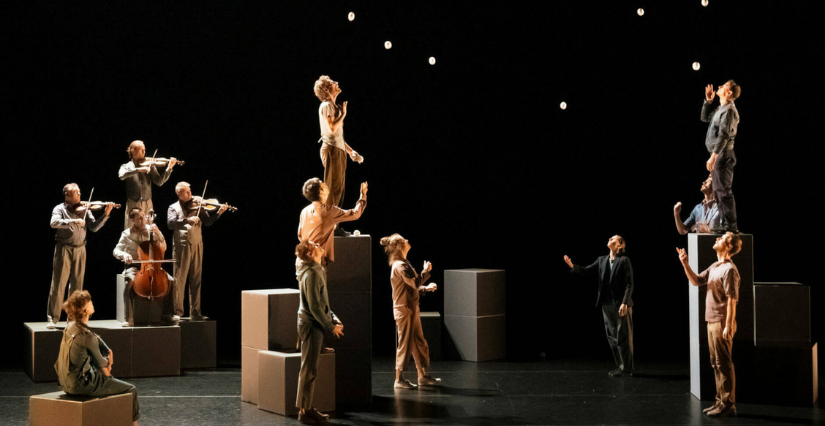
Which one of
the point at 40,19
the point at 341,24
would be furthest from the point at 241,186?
the point at 40,19

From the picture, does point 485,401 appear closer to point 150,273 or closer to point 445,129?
point 150,273

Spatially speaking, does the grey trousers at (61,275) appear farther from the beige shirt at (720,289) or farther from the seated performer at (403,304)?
the beige shirt at (720,289)

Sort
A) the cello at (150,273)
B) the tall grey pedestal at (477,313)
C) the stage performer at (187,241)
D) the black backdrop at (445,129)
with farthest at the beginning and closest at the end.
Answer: the black backdrop at (445,129) < the tall grey pedestal at (477,313) < the stage performer at (187,241) < the cello at (150,273)

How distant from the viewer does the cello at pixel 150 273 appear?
8.14 metres

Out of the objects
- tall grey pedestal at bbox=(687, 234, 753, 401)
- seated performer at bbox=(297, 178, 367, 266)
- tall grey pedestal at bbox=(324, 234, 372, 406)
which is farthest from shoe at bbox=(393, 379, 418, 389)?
tall grey pedestal at bbox=(687, 234, 753, 401)

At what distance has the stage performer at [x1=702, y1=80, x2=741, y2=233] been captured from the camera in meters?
6.88

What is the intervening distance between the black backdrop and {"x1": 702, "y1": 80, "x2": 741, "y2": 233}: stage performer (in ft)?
9.56

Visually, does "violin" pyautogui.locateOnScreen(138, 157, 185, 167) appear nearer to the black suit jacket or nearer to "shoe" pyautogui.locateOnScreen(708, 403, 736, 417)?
the black suit jacket

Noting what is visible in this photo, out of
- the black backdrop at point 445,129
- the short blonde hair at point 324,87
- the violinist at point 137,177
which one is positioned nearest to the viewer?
the short blonde hair at point 324,87

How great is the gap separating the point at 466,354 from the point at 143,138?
4.35m

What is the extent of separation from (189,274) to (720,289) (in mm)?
5244

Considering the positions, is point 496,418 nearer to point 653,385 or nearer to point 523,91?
point 653,385

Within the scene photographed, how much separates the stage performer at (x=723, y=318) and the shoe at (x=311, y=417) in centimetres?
276

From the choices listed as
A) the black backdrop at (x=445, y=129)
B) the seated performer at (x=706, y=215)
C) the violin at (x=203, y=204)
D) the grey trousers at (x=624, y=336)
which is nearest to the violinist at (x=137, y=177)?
the violin at (x=203, y=204)
